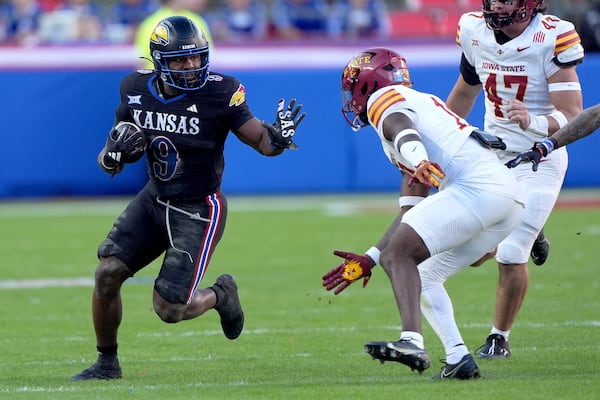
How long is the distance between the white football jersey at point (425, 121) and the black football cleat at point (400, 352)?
82cm

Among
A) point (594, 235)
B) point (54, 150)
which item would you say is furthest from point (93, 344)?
point (54, 150)

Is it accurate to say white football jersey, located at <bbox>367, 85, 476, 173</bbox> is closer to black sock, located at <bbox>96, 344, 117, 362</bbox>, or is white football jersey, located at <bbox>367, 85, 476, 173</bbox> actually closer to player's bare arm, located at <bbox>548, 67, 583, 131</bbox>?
player's bare arm, located at <bbox>548, 67, 583, 131</bbox>

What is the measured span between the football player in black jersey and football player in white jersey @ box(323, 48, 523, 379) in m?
0.52

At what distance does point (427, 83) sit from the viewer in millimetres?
15742

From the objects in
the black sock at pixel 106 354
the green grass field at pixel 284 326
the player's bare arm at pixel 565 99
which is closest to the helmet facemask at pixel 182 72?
the black sock at pixel 106 354

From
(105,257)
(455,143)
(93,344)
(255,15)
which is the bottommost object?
(255,15)

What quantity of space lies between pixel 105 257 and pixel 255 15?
11.7m

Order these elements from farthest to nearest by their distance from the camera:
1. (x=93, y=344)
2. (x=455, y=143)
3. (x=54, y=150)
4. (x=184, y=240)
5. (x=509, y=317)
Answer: (x=54, y=150)
(x=93, y=344)
(x=509, y=317)
(x=184, y=240)
(x=455, y=143)

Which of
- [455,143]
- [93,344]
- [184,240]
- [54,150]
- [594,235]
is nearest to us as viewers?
[455,143]

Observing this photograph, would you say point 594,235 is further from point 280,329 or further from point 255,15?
point 255,15

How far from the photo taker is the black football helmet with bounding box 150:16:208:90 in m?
6.07

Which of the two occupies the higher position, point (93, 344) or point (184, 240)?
point (184, 240)

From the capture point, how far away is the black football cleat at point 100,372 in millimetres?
6043

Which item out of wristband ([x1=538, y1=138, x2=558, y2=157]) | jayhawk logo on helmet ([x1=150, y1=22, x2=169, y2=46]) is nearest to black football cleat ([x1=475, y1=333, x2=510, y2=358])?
wristband ([x1=538, y1=138, x2=558, y2=157])
